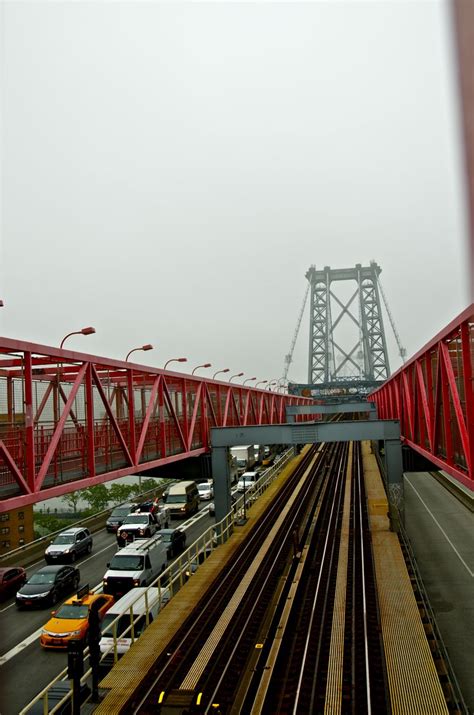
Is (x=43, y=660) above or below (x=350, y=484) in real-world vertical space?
below

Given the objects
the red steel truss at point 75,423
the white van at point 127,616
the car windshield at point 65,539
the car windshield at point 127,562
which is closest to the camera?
the red steel truss at point 75,423

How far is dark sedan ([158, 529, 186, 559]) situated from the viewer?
869 inches

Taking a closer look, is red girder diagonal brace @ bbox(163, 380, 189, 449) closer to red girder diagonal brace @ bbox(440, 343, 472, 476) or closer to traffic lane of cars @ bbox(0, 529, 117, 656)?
traffic lane of cars @ bbox(0, 529, 117, 656)

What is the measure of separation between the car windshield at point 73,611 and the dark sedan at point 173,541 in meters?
6.99

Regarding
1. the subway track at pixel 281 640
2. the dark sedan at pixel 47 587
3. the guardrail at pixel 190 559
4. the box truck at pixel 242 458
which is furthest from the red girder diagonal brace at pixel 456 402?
the box truck at pixel 242 458

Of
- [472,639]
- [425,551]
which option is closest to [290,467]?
[425,551]

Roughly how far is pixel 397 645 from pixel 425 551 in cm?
1601

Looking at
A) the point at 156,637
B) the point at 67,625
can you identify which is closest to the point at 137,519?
the point at 67,625

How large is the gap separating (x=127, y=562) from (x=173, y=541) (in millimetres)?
4950

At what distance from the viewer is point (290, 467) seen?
36.2m

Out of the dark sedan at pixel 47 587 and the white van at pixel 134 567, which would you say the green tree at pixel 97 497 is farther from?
the white van at pixel 134 567

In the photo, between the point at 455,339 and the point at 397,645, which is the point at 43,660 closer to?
the point at 397,645

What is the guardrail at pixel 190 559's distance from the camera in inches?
327

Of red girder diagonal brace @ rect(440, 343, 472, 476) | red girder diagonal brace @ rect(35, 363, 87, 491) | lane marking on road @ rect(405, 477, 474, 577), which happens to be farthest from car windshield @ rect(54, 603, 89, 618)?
lane marking on road @ rect(405, 477, 474, 577)
